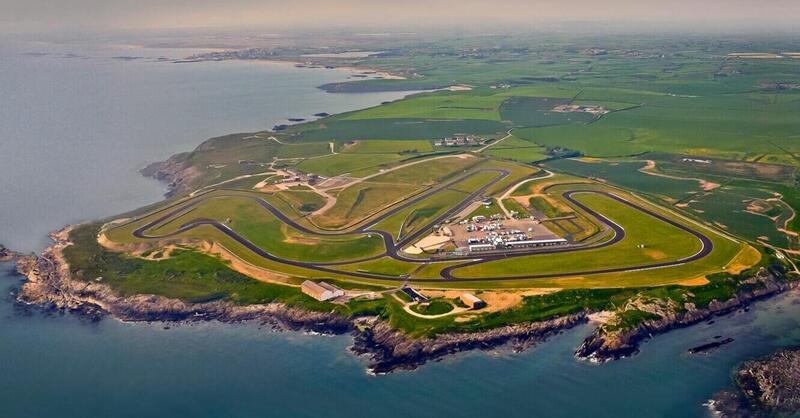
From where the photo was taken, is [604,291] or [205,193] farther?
[205,193]

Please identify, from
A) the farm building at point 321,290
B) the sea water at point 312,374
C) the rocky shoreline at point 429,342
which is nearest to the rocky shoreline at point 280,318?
the rocky shoreline at point 429,342

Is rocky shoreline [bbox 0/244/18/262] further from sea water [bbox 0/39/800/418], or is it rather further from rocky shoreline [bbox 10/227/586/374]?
sea water [bbox 0/39/800/418]

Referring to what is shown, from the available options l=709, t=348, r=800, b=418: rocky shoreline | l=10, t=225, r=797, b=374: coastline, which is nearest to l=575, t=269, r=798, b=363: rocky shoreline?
l=10, t=225, r=797, b=374: coastline

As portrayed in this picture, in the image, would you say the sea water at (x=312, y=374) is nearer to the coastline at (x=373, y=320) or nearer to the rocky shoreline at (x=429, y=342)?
the rocky shoreline at (x=429, y=342)

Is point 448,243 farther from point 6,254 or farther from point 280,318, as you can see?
point 6,254

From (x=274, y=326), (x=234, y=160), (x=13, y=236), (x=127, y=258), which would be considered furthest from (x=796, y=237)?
(x=13, y=236)

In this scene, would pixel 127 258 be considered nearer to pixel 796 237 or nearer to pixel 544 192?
pixel 544 192

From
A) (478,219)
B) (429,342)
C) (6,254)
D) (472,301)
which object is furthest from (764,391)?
(6,254)
